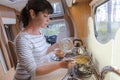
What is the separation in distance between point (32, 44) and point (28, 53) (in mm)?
98

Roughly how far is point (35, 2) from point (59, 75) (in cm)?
55

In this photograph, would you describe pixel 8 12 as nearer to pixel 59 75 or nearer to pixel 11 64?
pixel 11 64

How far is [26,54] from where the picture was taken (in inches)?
42.2

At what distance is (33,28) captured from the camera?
4.05 feet

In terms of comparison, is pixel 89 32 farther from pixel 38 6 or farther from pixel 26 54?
pixel 26 54

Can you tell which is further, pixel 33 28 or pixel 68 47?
pixel 68 47

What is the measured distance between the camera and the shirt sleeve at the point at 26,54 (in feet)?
3.49

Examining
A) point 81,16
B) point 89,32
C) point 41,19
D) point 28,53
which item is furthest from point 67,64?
point 81,16

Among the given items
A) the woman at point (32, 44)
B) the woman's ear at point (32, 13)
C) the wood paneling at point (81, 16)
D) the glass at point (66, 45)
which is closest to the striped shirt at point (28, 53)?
the woman at point (32, 44)

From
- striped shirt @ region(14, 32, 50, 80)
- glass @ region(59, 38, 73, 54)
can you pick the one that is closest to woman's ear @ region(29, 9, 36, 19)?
striped shirt @ region(14, 32, 50, 80)

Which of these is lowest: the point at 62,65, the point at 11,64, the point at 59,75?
the point at 11,64

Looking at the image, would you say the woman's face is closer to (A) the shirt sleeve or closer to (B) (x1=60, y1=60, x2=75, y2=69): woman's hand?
(A) the shirt sleeve

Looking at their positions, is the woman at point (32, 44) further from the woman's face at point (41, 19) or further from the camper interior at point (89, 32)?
the camper interior at point (89, 32)

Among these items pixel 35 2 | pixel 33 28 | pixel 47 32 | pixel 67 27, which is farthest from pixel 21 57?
pixel 47 32
